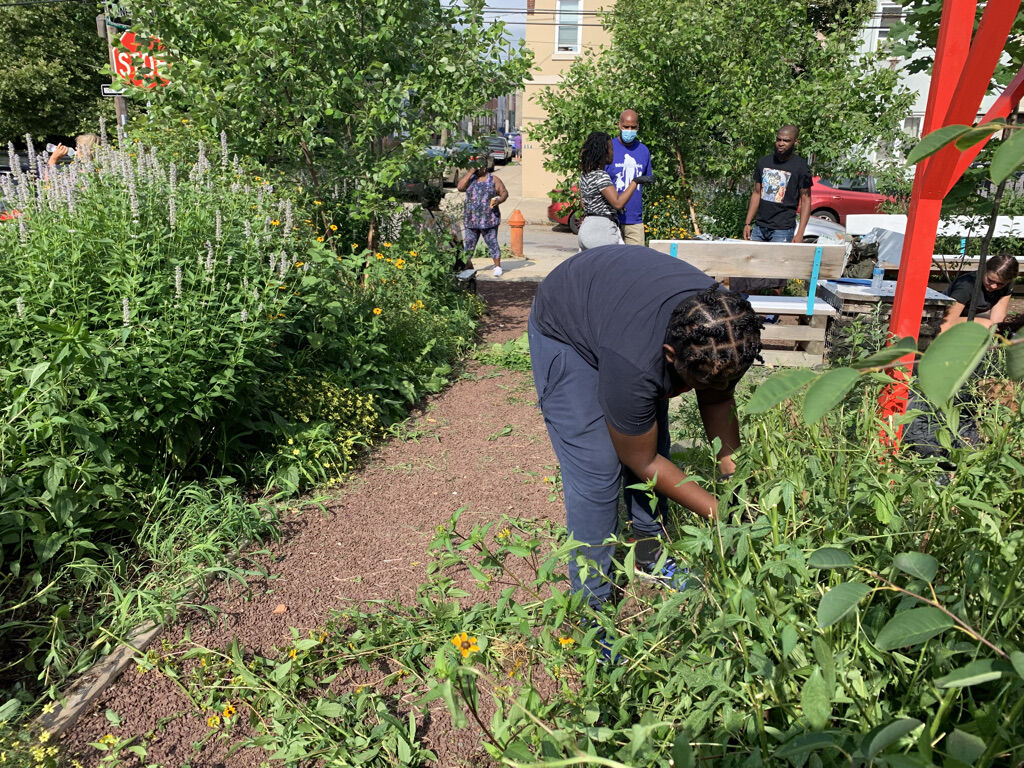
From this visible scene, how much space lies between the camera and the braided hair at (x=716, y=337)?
2.06m

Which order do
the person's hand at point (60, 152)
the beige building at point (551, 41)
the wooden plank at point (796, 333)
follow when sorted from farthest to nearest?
the beige building at point (551, 41) < the person's hand at point (60, 152) < the wooden plank at point (796, 333)

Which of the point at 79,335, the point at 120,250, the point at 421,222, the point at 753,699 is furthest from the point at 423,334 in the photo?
the point at 753,699

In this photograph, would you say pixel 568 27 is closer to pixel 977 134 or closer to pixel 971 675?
pixel 977 134

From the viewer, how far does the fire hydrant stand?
529 inches

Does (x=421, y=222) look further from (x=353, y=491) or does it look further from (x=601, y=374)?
(x=601, y=374)

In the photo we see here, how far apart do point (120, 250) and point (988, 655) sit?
11.6 feet

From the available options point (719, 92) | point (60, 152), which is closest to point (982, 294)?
point (719, 92)

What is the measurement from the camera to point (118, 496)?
3.04 m

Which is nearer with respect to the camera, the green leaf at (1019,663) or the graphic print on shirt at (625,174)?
the green leaf at (1019,663)

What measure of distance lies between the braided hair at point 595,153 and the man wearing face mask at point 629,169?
0.25 metres

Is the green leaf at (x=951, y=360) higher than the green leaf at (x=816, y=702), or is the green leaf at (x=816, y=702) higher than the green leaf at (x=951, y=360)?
the green leaf at (x=951, y=360)

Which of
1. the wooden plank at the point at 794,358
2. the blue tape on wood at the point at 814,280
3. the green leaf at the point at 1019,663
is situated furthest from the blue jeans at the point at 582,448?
the blue tape on wood at the point at 814,280

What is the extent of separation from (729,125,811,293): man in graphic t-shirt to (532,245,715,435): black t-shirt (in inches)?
187

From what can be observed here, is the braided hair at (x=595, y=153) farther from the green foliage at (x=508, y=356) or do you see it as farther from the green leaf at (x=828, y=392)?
the green leaf at (x=828, y=392)
